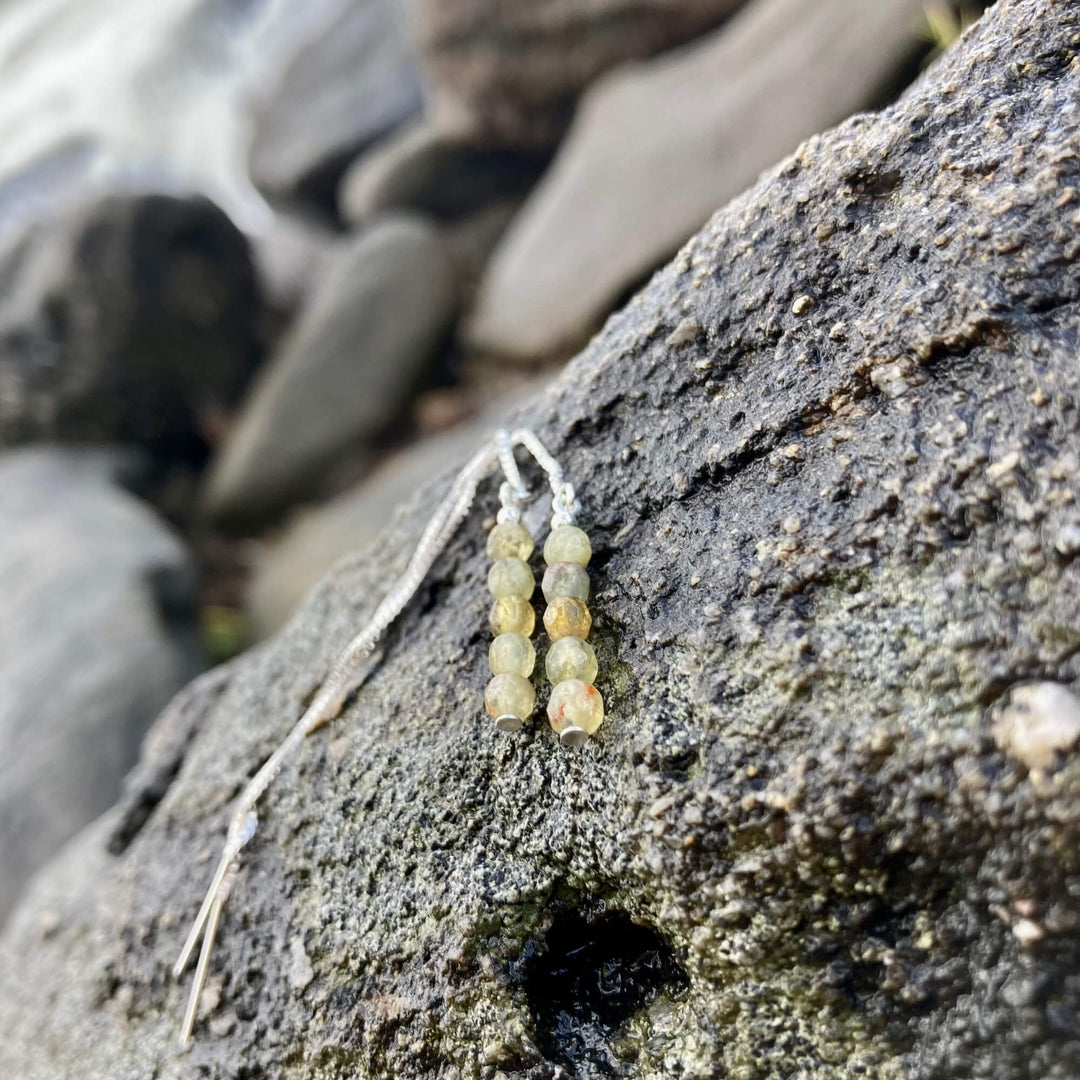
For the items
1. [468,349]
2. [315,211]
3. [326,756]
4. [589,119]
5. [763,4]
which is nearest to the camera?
[326,756]

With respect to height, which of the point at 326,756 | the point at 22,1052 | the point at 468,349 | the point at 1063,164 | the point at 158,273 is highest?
the point at 158,273

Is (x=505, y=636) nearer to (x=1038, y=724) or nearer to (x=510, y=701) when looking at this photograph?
(x=510, y=701)

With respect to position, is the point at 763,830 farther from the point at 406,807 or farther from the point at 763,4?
the point at 763,4

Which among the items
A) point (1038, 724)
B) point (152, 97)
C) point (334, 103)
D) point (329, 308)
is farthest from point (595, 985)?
point (152, 97)

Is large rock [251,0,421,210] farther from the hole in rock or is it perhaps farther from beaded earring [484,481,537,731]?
the hole in rock

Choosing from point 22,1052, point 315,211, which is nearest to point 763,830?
point 22,1052
